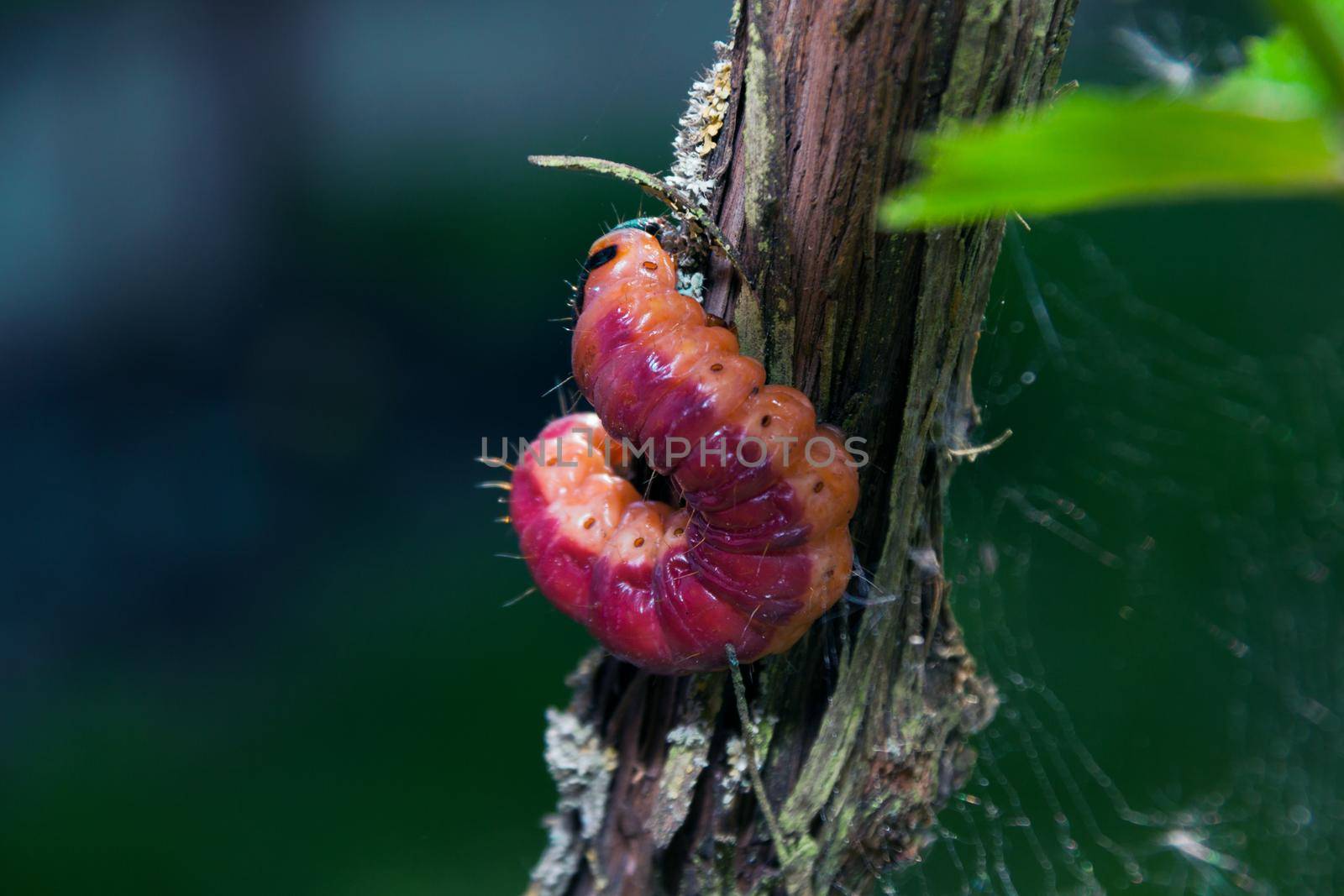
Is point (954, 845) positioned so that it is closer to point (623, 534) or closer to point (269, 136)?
point (623, 534)

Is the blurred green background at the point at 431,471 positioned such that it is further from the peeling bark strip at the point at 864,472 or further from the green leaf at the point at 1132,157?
the green leaf at the point at 1132,157

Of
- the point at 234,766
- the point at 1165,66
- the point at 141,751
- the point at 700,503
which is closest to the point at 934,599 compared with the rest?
the point at 700,503

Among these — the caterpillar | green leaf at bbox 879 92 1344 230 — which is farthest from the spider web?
green leaf at bbox 879 92 1344 230

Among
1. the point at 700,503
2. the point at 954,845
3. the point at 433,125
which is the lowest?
the point at 954,845

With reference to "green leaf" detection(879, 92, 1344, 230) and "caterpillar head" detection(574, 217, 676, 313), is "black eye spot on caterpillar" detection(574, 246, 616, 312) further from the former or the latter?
"green leaf" detection(879, 92, 1344, 230)

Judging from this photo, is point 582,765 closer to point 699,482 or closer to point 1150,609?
point 699,482

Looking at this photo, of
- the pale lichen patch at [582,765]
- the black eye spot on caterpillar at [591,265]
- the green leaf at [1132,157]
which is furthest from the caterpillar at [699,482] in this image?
the green leaf at [1132,157]
